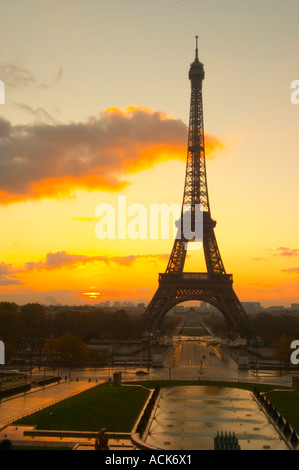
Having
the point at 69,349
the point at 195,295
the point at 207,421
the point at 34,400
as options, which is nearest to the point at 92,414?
the point at 207,421

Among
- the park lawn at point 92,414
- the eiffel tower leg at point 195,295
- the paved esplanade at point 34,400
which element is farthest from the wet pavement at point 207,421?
the eiffel tower leg at point 195,295

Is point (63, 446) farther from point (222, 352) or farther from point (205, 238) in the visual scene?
point (205, 238)

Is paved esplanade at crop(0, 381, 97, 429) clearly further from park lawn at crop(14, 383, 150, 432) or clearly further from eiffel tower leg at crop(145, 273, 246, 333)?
eiffel tower leg at crop(145, 273, 246, 333)

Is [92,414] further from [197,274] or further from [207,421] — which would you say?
[197,274]

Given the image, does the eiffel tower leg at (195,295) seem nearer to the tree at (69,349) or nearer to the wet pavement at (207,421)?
the tree at (69,349)
